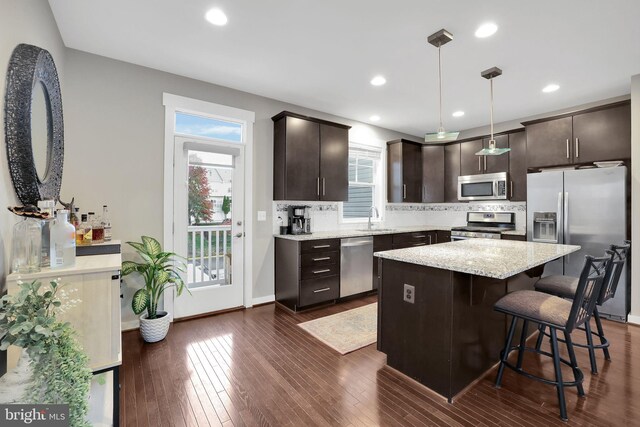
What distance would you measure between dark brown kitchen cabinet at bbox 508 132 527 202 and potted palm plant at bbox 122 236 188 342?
4.88 metres

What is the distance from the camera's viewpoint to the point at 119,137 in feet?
9.59

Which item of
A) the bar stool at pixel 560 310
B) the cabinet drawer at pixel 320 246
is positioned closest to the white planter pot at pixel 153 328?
the cabinet drawer at pixel 320 246

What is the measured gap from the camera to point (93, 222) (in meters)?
2.48

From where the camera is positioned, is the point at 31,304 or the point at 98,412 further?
the point at 98,412

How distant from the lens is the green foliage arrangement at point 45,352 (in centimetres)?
89

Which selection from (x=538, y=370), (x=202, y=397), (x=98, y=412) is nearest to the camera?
(x=98, y=412)

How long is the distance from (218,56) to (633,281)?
507cm

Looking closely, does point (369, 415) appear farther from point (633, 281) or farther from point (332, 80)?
point (633, 281)

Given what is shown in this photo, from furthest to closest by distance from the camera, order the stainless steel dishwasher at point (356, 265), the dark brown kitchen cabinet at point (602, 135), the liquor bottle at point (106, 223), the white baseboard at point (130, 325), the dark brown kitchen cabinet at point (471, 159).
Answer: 1. the dark brown kitchen cabinet at point (471, 159)
2. the stainless steel dishwasher at point (356, 265)
3. the dark brown kitchen cabinet at point (602, 135)
4. the white baseboard at point (130, 325)
5. the liquor bottle at point (106, 223)

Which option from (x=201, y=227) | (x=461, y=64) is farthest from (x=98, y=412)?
(x=461, y=64)

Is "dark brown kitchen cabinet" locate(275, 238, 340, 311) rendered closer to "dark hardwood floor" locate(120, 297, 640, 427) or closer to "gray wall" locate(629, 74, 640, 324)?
"dark hardwood floor" locate(120, 297, 640, 427)

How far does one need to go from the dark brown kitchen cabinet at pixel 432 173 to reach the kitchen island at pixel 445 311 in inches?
122

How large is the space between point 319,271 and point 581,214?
3.25 metres

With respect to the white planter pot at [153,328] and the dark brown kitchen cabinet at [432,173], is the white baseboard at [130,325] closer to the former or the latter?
the white planter pot at [153,328]
